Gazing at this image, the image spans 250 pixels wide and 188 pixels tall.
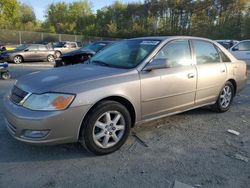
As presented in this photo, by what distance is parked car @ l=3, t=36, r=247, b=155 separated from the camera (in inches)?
126

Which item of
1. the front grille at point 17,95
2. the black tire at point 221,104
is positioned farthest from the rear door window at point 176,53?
the front grille at point 17,95

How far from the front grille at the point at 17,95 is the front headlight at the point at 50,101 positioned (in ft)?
0.64

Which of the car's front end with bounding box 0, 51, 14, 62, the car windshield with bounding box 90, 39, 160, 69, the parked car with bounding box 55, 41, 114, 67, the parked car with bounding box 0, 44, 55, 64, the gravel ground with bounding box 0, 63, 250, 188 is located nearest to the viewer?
the gravel ground with bounding box 0, 63, 250, 188

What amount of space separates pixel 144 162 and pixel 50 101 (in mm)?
1391

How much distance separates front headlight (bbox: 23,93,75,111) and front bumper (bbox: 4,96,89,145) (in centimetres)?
5

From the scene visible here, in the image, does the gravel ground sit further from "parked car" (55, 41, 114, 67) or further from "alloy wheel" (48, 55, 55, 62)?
"alloy wheel" (48, 55, 55, 62)

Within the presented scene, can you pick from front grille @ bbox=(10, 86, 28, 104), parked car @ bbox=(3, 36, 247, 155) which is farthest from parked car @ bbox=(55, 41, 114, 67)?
front grille @ bbox=(10, 86, 28, 104)

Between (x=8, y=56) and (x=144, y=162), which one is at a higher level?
(x=8, y=56)

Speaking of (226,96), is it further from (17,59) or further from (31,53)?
(31,53)

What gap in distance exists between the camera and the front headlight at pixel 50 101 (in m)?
3.16

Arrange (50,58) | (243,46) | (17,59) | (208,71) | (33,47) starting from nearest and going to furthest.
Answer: (208,71)
(243,46)
(17,59)
(33,47)
(50,58)

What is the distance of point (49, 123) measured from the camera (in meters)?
3.12

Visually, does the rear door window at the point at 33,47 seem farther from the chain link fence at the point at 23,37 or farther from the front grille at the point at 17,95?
the chain link fence at the point at 23,37

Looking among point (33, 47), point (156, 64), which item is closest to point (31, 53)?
point (33, 47)
